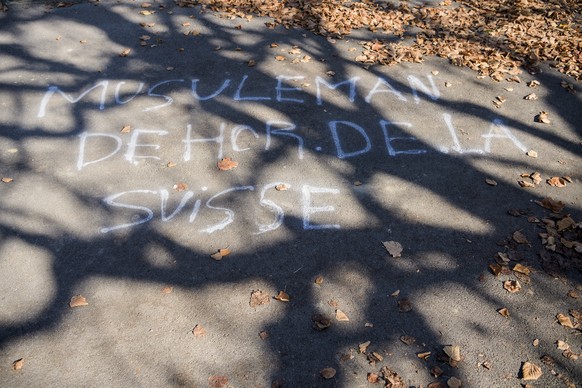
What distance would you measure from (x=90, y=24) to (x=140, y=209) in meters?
4.34

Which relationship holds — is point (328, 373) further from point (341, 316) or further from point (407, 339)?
point (407, 339)

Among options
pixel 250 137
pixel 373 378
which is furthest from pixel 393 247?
pixel 250 137

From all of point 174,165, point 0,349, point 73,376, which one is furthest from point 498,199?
point 0,349

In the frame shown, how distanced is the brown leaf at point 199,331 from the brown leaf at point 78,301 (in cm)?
89

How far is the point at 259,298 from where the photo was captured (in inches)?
133

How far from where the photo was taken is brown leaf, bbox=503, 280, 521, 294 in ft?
11.2

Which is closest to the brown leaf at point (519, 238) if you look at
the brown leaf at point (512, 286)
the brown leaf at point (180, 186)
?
the brown leaf at point (512, 286)

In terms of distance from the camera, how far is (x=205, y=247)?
376 cm

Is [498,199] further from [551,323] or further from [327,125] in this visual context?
[327,125]

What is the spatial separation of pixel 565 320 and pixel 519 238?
801 mm

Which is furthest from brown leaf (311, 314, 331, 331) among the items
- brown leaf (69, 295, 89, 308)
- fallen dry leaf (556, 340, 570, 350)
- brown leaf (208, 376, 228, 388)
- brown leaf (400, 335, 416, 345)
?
brown leaf (69, 295, 89, 308)

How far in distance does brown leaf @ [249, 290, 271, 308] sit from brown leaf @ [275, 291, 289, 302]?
71 millimetres

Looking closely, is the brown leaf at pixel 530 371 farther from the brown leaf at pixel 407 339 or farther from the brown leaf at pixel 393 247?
the brown leaf at pixel 393 247

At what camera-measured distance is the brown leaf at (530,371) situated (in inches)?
113
